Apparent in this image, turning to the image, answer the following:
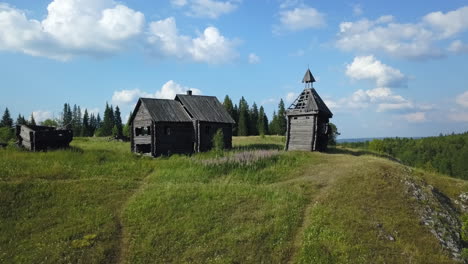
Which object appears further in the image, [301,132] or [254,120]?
[254,120]

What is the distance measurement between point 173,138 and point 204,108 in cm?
584

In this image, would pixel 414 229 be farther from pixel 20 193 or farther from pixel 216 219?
pixel 20 193

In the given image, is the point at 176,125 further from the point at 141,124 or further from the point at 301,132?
the point at 301,132

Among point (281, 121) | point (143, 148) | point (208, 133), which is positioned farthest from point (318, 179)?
point (281, 121)

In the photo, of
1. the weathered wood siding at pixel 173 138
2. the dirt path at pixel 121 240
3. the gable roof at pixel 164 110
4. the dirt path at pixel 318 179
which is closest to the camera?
the dirt path at pixel 121 240

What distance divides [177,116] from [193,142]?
3521mm

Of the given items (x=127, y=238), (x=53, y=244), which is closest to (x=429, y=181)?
(x=127, y=238)

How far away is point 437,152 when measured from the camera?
406 ft

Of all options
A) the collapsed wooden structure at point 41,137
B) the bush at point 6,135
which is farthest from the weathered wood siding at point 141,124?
the bush at point 6,135

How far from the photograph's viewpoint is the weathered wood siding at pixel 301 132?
36406mm

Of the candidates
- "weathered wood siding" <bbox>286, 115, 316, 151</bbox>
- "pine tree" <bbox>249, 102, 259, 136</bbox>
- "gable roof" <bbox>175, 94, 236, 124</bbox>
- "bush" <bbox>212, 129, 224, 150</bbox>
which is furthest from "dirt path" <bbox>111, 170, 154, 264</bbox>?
"pine tree" <bbox>249, 102, 259, 136</bbox>

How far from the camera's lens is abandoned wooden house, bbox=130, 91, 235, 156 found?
118ft

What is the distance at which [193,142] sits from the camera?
38.4 m

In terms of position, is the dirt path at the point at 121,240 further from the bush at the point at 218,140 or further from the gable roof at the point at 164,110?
the bush at the point at 218,140
